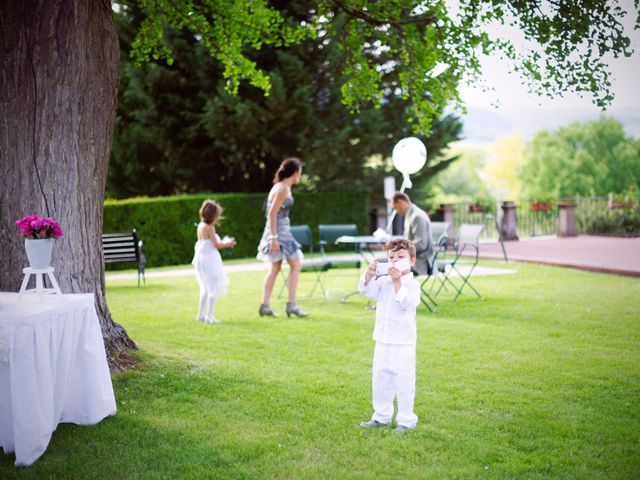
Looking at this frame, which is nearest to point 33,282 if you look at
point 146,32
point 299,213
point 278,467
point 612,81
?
point 278,467

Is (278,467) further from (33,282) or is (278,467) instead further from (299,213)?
(299,213)

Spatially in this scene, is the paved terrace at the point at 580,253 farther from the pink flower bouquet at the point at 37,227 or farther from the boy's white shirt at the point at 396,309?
the pink flower bouquet at the point at 37,227

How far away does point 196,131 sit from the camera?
21.4 meters

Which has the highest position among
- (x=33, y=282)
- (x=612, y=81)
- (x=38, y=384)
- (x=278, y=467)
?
(x=612, y=81)

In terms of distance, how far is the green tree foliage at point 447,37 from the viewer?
7.53 metres

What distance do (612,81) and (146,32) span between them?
651cm

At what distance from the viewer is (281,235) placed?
30.2 feet

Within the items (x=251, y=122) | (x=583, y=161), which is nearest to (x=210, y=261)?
(x=251, y=122)

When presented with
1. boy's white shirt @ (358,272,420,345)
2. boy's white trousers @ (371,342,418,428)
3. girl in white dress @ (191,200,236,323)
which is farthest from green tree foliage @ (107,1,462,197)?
boy's white trousers @ (371,342,418,428)

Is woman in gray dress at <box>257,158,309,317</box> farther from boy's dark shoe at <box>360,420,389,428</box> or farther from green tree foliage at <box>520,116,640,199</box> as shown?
green tree foliage at <box>520,116,640,199</box>

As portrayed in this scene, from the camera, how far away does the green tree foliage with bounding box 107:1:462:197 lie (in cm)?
2034

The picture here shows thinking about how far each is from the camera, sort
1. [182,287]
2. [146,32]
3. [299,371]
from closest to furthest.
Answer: [299,371], [146,32], [182,287]

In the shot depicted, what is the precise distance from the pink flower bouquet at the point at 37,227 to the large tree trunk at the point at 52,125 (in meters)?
1.15

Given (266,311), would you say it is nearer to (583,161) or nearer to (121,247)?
(121,247)
